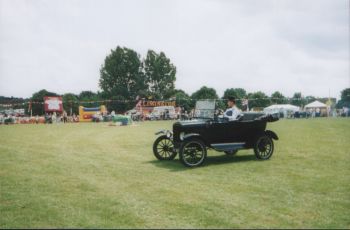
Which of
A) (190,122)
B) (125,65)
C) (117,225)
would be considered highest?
(125,65)

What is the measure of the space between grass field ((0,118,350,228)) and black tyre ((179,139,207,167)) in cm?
26

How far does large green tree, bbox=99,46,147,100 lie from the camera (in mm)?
75312

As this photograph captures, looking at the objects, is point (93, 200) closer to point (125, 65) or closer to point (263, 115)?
point (263, 115)

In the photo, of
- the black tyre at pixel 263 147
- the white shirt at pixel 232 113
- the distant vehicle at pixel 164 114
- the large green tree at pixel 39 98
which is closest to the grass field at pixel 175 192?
the black tyre at pixel 263 147

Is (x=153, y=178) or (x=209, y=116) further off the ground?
(x=209, y=116)

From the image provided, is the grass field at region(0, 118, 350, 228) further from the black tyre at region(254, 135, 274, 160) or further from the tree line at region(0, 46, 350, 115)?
the tree line at region(0, 46, 350, 115)

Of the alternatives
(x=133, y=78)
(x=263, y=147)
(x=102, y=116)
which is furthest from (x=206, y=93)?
(x=263, y=147)

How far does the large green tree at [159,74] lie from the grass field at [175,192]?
70.2 meters

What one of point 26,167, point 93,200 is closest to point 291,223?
point 93,200

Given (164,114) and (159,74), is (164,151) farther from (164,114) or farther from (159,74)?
(159,74)

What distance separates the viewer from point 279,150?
12070 mm

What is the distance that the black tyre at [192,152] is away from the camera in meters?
9.11

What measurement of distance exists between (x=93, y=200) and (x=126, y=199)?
0.59 meters

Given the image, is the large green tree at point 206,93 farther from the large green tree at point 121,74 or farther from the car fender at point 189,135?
the car fender at point 189,135
